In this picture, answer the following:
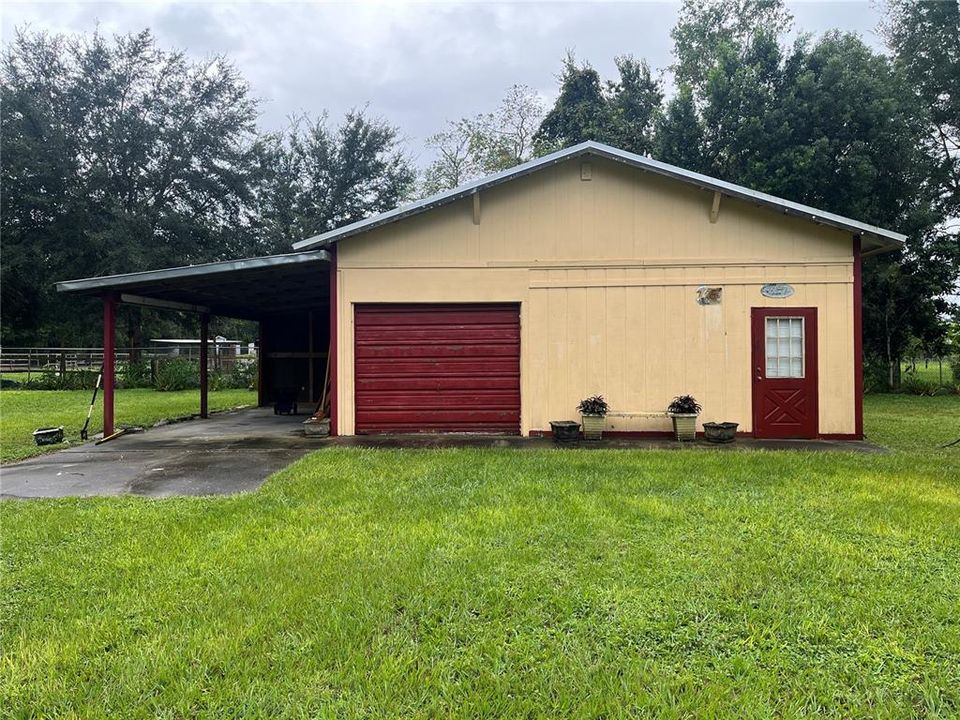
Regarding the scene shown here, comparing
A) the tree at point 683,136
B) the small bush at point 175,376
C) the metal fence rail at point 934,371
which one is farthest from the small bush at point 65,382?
the metal fence rail at point 934,371

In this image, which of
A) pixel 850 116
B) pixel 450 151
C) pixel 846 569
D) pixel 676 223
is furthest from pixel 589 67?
pixel 846 569

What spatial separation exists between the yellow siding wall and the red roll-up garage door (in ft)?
0.68

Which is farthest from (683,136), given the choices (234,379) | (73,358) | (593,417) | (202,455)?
(73,358)

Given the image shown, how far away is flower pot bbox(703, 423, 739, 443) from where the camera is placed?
26.3ft

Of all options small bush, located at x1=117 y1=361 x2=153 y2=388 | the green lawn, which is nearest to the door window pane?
the green lawn

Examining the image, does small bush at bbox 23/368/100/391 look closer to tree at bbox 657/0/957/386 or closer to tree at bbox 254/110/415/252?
tree at bbox 254/110/415/252

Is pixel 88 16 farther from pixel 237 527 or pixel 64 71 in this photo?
pixel 237 527

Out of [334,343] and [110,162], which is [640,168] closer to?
[334,343]

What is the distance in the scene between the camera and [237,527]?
165 inches

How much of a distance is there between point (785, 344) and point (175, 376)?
745 inches

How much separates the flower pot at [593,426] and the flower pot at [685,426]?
3.56ft

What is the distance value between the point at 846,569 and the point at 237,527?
13.6 ft

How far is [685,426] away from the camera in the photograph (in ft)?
26.8

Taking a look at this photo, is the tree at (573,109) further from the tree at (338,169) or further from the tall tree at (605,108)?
the tree at (338,169)
